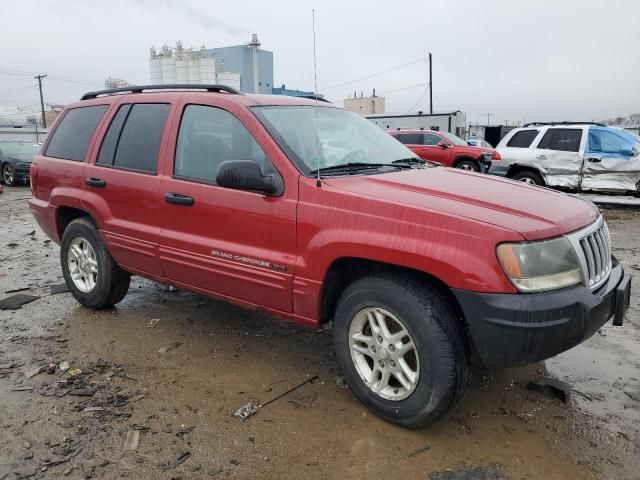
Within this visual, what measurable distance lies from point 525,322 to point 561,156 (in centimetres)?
990

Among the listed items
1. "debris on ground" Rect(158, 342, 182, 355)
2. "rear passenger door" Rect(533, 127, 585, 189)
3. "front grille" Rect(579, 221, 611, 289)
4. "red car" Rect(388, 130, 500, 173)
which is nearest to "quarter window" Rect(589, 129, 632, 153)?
"rear passenger door" Rect(533, 127, 585, 189)

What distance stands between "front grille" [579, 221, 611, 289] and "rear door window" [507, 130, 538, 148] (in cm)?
916

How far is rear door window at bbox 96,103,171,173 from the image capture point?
3.96 meters

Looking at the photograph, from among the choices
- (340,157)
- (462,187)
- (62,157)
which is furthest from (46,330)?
(462,187)

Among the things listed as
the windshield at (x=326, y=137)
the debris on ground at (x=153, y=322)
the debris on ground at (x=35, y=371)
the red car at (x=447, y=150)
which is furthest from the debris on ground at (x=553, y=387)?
the red car at (x=447, y=150)

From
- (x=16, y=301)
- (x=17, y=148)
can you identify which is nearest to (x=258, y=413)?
(x=16, y=301)

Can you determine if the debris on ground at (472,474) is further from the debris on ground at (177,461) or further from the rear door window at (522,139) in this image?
the rear door window at (522,139)

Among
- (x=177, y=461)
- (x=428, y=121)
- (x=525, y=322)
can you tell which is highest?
(x=428, y=121)

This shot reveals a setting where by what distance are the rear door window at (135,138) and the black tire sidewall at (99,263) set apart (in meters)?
0.62

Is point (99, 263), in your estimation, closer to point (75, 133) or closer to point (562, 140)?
point (75, 133)

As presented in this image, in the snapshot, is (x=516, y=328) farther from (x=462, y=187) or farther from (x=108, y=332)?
(x=108, y=332)

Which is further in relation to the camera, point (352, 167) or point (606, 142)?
point (606, 142)

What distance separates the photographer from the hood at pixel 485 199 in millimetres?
2600

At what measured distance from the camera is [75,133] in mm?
4746
